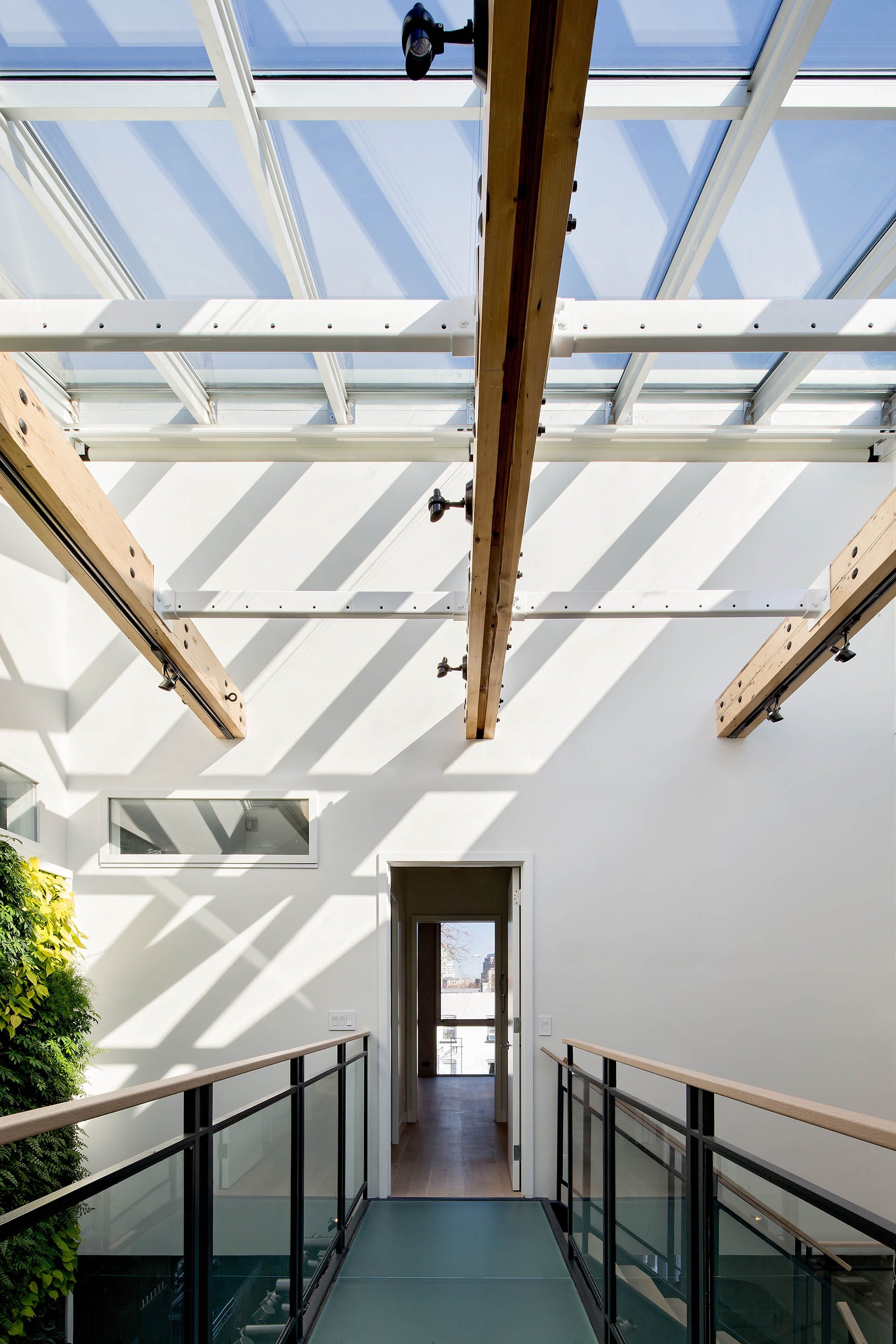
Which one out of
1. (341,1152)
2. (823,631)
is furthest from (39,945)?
(823,631)

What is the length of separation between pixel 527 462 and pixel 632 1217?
2.31m

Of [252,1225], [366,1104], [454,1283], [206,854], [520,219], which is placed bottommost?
[454,1283]

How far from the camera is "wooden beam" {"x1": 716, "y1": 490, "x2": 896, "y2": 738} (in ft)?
13.0

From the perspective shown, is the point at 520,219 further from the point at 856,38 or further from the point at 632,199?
the point at 632,199

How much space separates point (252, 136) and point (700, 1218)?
12.3 feet

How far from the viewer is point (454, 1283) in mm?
4047

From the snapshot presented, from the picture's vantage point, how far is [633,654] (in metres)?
6.19

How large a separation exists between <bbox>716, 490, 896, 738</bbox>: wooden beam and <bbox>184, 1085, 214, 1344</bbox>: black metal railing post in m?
3.16

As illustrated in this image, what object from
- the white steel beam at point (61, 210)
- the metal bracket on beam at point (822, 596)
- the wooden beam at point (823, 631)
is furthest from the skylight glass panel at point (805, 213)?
the white steel beam at point (61, 210)

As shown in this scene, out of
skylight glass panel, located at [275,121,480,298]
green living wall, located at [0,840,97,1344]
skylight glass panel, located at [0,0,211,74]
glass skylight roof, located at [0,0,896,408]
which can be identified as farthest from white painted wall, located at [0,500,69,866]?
skylight glass panel, located at [0,0,211,74]

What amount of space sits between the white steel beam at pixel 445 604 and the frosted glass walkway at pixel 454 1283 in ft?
9.24

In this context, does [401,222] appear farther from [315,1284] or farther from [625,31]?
[315,1284]

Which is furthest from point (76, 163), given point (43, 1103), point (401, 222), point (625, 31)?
point (43, 1103)

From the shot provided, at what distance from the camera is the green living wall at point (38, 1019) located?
4586 millimetres
